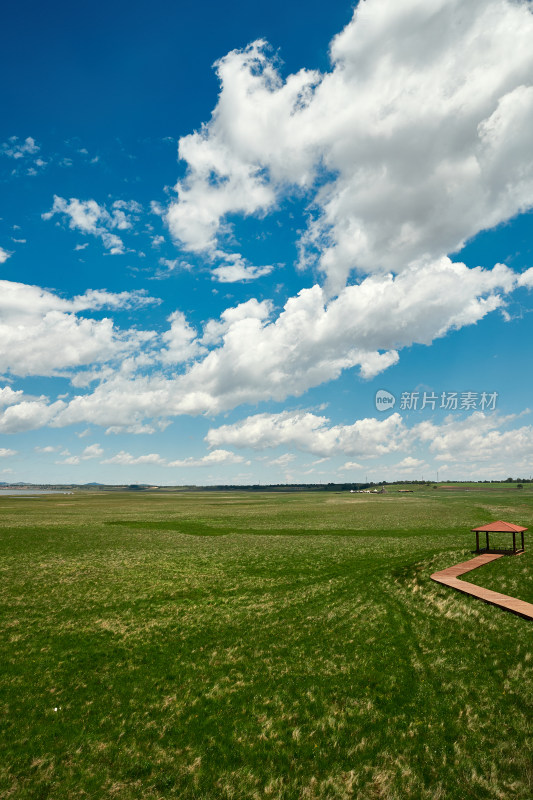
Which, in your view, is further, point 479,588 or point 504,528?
point 504,528

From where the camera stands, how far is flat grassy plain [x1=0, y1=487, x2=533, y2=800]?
11266 mm

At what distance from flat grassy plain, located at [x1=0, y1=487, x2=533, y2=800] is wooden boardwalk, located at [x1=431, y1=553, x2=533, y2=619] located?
Result: 3.66 ft

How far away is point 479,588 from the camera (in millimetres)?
26328

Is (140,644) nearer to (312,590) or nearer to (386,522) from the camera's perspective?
(312,590)

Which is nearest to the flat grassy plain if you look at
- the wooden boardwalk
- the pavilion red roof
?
the wooden boardwalk

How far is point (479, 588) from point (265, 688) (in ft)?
58.7

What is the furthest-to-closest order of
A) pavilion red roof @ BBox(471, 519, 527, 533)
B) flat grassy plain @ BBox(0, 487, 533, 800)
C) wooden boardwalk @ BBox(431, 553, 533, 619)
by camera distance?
pavilion red roof @ BBox(471, 519, 527, 533) → wooden boardwalk @ BBox(431, 553, 533, 619) → flat grassy plain @ BBox(0, 487, 533, 800)

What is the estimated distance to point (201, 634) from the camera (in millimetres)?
21359

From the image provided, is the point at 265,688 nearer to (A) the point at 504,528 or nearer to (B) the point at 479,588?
(B) the point at 479,588

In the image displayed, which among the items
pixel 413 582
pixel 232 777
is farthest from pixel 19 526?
pixel 232 777

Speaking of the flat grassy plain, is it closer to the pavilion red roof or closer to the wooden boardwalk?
the wooden boardwalk

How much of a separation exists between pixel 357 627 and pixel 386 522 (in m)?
53.5

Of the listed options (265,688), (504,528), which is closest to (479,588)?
(504,528)

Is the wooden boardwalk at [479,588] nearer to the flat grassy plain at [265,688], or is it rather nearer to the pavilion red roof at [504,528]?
the flat grassy plain at [265,688]
